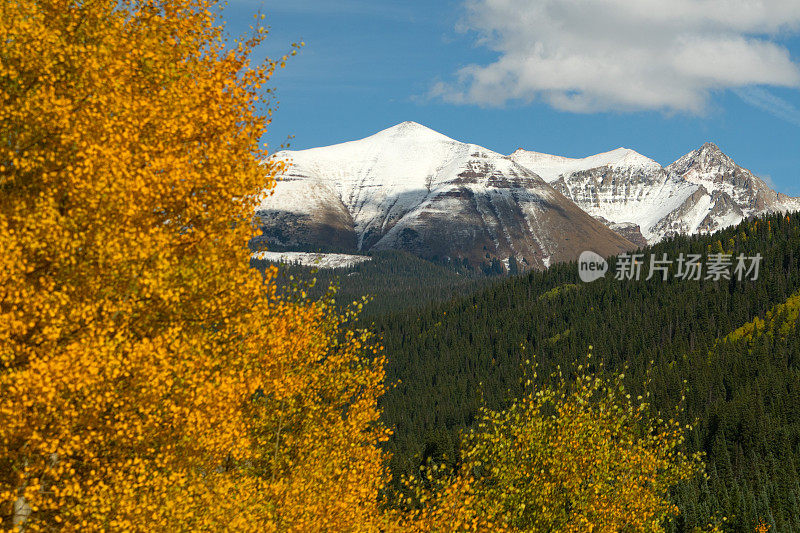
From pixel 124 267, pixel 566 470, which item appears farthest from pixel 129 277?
pixel 566 470

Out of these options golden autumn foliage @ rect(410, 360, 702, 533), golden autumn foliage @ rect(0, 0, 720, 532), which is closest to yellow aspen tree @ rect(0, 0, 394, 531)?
golden autumn foliage @ rect(0, 0, 720, 532)

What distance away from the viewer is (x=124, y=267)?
55.1 ft

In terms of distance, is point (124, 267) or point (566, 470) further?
point (566, 470)

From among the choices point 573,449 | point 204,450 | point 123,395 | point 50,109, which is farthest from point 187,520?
point 573,449

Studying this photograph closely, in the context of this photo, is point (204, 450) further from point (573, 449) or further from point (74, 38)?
point (573, 449)

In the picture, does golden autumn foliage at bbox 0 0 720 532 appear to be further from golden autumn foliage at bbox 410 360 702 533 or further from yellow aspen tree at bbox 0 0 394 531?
golden autumn foliage at bbox 410 360 702 533

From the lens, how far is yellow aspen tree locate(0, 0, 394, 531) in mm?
15805

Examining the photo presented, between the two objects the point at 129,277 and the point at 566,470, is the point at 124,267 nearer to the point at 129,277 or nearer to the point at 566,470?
the point at 129,277

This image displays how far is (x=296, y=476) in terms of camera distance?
2648cm

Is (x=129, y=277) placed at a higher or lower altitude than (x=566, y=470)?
higher

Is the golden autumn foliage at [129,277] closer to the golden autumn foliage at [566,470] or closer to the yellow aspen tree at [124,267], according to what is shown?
the yellow aspen tree at [124,267]

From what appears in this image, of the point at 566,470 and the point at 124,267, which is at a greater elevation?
the point at 124,267

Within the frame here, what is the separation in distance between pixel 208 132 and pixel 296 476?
46.1 ft

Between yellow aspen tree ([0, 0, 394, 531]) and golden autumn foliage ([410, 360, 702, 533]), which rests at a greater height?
yellow aspen tree ([0, 0, 394, 531])
